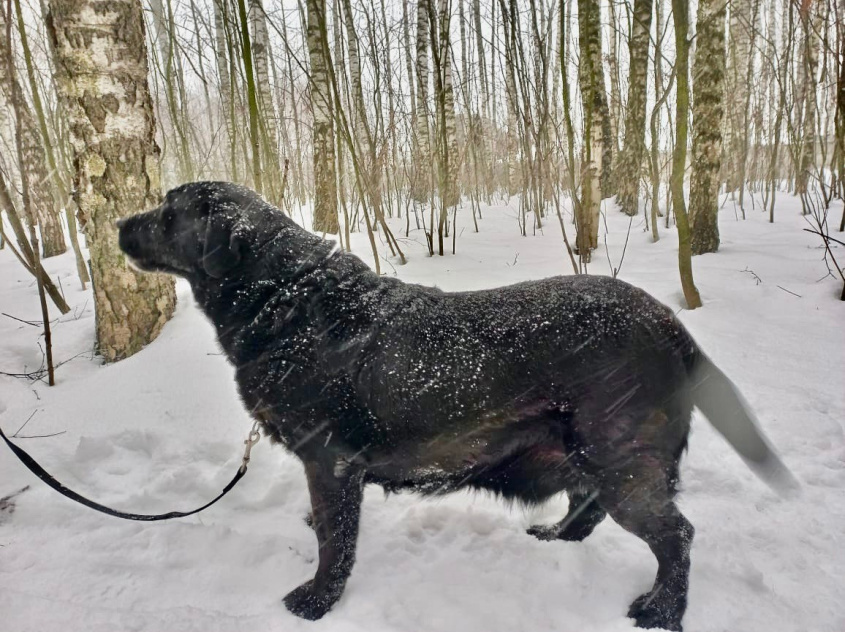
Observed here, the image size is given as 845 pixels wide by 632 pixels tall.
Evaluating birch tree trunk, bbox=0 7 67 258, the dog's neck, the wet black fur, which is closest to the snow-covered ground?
the wet black fur

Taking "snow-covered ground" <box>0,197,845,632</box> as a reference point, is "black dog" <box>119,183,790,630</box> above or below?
above

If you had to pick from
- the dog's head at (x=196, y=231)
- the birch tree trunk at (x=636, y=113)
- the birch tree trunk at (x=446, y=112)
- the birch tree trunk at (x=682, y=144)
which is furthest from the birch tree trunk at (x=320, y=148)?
the birch tree trunk at (x=636, y=113)

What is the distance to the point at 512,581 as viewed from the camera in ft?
6.54

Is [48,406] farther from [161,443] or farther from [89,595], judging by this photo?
[89,595]

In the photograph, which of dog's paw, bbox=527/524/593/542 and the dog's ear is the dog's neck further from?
dog's paw, bbox=527/524/593/542

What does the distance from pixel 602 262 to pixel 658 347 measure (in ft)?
15.2

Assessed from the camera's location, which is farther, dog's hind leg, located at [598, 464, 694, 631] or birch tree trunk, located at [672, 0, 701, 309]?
birch tree trunk, located at [672, 0, 701, 309]

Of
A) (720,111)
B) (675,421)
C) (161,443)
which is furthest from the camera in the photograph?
(720,111)

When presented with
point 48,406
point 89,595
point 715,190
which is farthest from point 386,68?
point 89,595

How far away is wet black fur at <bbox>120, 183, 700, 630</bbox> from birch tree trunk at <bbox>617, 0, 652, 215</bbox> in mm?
8289

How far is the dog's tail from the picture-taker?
178 centimetres

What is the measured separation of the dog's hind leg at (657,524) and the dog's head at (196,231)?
173cm

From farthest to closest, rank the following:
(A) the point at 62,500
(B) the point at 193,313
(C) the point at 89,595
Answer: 1. (B) the point at 193,313
2. (A) the point at 62,500
3. (C) the point at 89,595

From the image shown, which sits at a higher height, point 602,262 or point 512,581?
point 602,262
